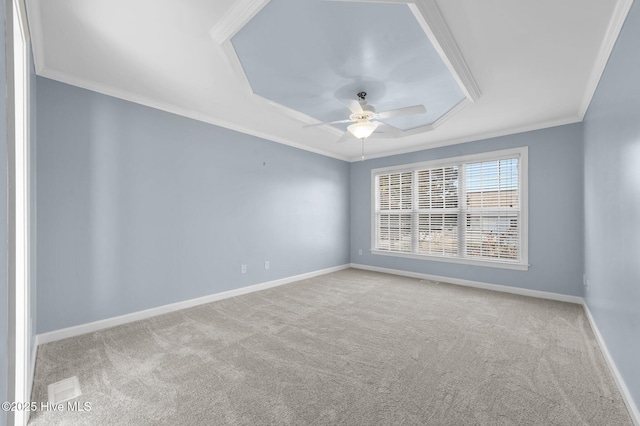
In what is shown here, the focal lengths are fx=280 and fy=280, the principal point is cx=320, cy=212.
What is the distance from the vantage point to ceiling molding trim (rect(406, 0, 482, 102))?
1753 mm

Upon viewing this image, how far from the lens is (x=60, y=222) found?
8.58 feet

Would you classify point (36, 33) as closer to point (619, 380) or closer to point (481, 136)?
point (619, 380)

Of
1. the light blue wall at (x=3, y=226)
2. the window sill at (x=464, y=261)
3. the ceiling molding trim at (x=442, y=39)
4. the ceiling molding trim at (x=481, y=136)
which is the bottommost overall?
the window sill at (x=464, y=261)

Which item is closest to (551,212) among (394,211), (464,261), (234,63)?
(464,261)

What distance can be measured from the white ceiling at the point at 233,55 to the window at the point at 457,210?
1.02m

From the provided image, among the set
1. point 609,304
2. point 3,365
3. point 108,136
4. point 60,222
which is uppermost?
point 108,136

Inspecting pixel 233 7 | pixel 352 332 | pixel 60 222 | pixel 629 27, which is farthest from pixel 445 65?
pixel 60 222

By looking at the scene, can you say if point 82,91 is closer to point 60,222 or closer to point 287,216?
point 60,222

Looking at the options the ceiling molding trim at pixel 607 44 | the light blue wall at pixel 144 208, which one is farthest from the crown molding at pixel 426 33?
the light blue wall at pixel 144 208

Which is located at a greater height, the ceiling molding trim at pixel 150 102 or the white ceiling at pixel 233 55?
the white ceiling at pixel 233 55

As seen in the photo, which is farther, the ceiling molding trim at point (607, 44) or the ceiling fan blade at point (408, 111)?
the ceiling fan blade at point (408, 111)

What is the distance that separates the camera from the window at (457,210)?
14.1 ft

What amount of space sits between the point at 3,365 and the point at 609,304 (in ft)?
12.0

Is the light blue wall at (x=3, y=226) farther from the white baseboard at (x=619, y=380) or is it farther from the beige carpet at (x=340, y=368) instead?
the white baseboard at (x=619, y=380)
